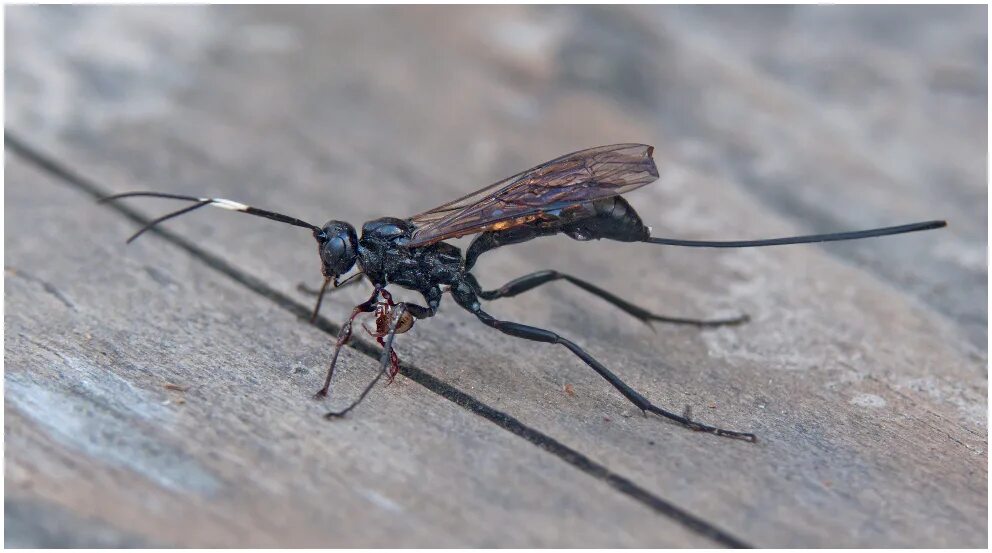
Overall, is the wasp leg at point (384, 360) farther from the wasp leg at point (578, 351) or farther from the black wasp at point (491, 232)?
the wasp leg at point (578, 351)

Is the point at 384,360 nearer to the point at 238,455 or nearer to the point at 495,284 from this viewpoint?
the point at 238,455

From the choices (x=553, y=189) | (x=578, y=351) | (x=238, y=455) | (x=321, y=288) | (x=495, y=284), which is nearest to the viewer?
(x=238, y=455)

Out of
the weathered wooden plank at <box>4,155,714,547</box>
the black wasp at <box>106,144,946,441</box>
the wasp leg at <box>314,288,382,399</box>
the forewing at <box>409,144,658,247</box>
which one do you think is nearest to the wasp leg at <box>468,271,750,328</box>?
the black wasp at <box>106,144,946,441</box>

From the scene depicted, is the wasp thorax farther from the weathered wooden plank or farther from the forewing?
the weathered wooden plank

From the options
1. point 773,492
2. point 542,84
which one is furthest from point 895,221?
point 773,492

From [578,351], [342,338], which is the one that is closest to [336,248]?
[342,338]

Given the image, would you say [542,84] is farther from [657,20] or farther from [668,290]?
Answer: [668,290]

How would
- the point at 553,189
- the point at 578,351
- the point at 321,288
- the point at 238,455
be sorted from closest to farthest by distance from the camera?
the point at 238,455, the point at 578,351, the point at 553,189, the point at 321,288
